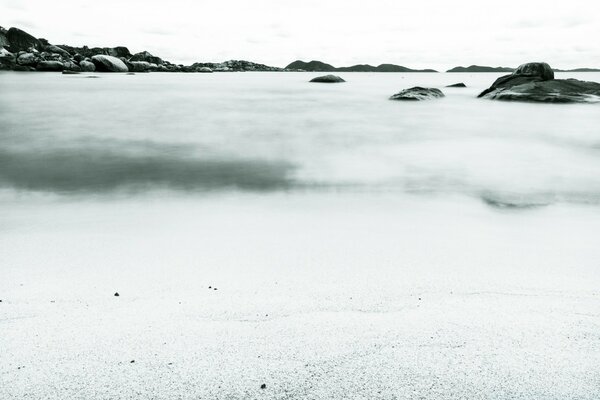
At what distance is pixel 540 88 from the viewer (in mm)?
17266

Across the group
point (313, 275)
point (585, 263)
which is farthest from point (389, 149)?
point (313, 275)

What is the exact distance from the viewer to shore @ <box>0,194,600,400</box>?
1660 mm

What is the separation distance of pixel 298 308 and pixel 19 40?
89254 millimetres

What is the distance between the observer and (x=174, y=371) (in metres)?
1.70

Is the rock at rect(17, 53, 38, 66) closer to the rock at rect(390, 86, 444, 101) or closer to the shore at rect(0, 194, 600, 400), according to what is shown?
the rock at rect(390, 86, 444, 101)

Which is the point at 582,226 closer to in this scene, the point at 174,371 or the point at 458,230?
the point at 458,230

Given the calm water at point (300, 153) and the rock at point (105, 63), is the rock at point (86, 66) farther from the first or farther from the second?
the calm water at point (300, 153)

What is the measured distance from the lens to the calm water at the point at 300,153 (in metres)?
5.15

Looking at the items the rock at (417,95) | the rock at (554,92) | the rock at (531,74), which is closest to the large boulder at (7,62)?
the rock at (417,95)

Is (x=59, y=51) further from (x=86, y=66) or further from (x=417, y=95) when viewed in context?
Answer: (x=417, y=95)

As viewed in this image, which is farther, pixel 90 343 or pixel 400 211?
pixel 400 211

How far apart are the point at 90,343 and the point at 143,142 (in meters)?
6.71

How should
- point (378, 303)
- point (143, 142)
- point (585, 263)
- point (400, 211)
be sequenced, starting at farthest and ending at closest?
point (143, 142) → point (400, 211) → point (585, 263) → point (378, 303)

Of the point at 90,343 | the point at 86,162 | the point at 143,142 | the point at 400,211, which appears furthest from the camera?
the point at 143,142
